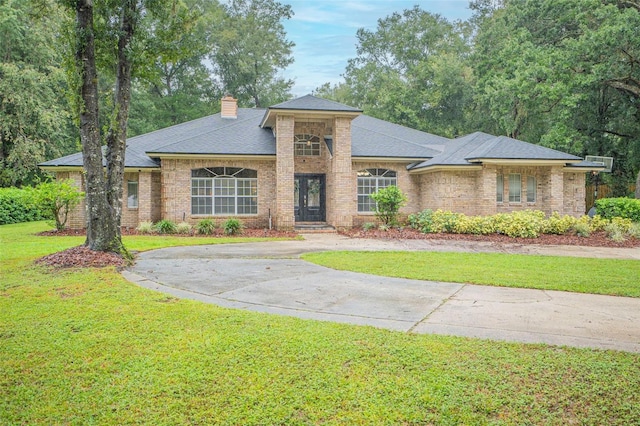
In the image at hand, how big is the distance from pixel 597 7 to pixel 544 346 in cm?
2083

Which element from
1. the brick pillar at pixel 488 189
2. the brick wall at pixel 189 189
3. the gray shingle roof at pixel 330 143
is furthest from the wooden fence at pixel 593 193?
the brick wall at pixel 189 189

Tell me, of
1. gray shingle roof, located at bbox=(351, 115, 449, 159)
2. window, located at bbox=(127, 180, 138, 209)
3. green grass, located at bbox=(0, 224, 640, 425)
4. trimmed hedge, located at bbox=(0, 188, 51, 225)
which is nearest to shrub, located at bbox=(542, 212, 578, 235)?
gray shingle roof, located at bbox=(351, 115, 449, 159)

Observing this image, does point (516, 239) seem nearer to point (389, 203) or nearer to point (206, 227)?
point (389, 203)

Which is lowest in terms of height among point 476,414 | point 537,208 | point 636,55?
point 476,414

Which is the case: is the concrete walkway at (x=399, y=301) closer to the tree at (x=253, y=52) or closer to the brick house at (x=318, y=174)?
the brick house at (x=318, y=174)

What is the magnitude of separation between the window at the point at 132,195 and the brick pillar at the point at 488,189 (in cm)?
1476

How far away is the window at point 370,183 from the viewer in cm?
1906

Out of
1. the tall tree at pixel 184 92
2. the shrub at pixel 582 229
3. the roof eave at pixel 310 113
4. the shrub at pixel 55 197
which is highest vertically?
the tall tree at pixel 184 92

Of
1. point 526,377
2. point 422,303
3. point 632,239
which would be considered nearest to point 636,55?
point 632,239

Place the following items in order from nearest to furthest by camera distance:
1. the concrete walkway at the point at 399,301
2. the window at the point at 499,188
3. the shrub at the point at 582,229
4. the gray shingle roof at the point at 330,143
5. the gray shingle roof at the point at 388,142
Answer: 1. the concrete walkway at the point at 399,301
2. the shrub at the point at 582,229
3. the gray shingle roof at the point at 330,143
4. the window at the point at 499,188
5. the gray shingle roof at the point at 388,142

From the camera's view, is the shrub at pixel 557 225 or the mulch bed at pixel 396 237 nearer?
the mulch bed at pixel 396 237

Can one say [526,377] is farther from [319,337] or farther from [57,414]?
[57,414]

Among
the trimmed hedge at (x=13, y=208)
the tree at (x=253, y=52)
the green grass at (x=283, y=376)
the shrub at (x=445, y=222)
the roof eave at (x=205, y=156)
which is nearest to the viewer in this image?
the green grass at (x=283, y=376)

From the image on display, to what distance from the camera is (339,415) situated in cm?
295
